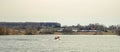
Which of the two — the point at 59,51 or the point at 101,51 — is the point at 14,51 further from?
the point at 101,51

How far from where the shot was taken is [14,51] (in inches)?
2591

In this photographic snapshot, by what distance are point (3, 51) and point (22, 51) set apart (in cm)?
271

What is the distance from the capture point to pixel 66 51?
218 ft

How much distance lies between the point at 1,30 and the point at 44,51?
127 m

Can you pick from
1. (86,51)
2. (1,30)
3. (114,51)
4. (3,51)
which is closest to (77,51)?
(86,51)

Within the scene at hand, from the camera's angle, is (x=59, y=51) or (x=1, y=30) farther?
(x=1, y=30)

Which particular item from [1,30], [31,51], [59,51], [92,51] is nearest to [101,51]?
[92,51]

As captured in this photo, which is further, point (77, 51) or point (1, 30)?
point (1, 30)

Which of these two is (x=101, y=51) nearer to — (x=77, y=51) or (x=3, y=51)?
(x=77, y=51)

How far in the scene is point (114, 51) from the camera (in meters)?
68.7

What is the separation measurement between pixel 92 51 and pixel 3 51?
13050 millimetres

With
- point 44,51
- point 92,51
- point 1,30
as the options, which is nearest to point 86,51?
point 92,51

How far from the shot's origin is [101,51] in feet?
224

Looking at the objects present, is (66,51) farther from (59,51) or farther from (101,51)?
(101,51)
